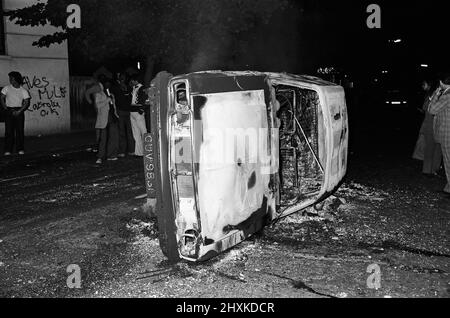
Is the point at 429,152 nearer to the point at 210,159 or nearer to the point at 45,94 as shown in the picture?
the point at 210,159

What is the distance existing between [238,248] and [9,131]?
747 centimetres

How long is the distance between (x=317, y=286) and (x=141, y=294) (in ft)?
4.47

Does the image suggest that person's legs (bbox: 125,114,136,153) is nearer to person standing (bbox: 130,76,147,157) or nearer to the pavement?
person standing (bbox: 130,76,147,157)

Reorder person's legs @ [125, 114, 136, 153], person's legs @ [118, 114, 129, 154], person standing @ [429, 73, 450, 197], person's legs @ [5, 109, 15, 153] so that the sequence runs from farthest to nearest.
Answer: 1. person's legs @ [5, 109, 15, 153]
2. person's legs @ [125, 114, 136, 153]
3. person's legs @ [118, 114, 129, 154]
4. person standing @ [429, 73, 450, 197]

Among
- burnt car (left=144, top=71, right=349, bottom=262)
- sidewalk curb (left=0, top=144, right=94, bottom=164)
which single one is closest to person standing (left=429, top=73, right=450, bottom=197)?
burnt car (left=144, top=71, right=349, bottom=262)

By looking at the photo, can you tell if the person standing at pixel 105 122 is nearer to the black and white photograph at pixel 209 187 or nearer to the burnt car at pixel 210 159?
the black and white photograph at pixel 209 187

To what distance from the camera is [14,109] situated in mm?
9672

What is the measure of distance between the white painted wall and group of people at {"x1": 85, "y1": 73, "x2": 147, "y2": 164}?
456cm

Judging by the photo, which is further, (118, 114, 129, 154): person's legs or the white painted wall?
the white painted wall

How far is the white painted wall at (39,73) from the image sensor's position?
12258mm

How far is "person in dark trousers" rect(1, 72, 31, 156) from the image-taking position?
31.6 ft

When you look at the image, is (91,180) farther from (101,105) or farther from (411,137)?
(411,137)

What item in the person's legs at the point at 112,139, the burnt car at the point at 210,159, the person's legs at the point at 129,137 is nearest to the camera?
the burnt car at the point at 210,159

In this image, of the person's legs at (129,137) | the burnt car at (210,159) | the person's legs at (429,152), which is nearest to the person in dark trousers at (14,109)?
the person's legs at (129,137)
